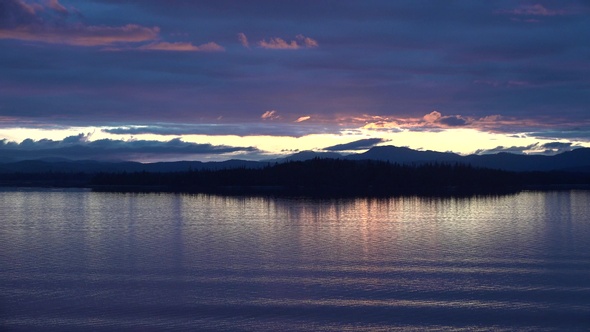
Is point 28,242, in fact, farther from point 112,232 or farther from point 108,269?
point 108,269

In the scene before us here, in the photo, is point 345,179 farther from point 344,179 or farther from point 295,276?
point 295,276

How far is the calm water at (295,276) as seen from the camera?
1511cm

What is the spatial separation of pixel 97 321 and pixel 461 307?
8142 millimetres

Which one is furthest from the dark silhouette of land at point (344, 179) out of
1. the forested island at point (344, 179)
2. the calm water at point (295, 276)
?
the calm water at point (295, 276)

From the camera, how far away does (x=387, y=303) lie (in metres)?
16.2

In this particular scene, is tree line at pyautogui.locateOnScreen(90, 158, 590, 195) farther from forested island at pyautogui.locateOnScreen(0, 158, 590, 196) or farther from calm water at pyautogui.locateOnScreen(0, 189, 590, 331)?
calm water at pyautogui.locateOnScreen(0, 189, 590, 331)

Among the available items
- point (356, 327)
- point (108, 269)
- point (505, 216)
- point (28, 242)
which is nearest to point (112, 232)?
point (28, 242)

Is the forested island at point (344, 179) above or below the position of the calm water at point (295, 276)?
above

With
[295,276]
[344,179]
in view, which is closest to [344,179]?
[344,179]

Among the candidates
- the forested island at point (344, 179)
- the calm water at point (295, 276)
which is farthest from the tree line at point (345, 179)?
the calm water at point (295, 276)

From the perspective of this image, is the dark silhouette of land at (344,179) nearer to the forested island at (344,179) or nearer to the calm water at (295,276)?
the forested island at (344,179)

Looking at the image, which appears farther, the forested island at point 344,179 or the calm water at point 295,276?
the forested island at point 344,179

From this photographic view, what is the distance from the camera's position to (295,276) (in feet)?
63.9

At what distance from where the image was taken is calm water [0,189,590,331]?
595 inches
